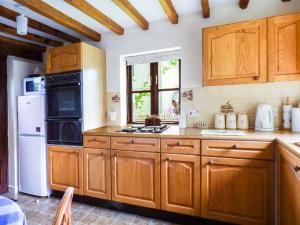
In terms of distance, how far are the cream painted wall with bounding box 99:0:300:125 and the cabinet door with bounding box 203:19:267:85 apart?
1.19 feet

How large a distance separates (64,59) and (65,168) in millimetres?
1363

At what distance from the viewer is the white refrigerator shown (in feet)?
8.71

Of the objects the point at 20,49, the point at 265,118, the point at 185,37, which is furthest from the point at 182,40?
the point at 20,49

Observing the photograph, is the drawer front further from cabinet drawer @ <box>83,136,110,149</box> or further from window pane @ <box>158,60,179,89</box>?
window pane @ <box>158,60,179,89</box>

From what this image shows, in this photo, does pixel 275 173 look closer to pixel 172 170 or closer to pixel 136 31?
pixel 172 170

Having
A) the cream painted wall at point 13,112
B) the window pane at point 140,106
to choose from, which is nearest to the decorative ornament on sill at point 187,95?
the window pane at point 140,106

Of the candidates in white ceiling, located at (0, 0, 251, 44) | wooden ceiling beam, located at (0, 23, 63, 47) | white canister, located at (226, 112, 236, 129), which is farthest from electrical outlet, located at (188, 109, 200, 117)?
wooden ceiling beam, located at (0, 23, 63, 47)

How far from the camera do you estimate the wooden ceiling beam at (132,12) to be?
6.67 feet

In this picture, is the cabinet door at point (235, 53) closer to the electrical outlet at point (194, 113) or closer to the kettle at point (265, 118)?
the kettle at point (265, 118)

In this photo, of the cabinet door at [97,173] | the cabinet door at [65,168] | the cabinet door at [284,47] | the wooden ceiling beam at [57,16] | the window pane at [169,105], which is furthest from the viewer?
the window pane at [169,105]

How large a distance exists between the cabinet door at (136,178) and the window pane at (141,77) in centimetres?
114

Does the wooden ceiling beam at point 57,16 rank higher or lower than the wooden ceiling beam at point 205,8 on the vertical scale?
lower

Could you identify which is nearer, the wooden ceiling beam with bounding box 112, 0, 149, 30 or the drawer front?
the drawer front

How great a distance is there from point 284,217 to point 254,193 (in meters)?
0.27
